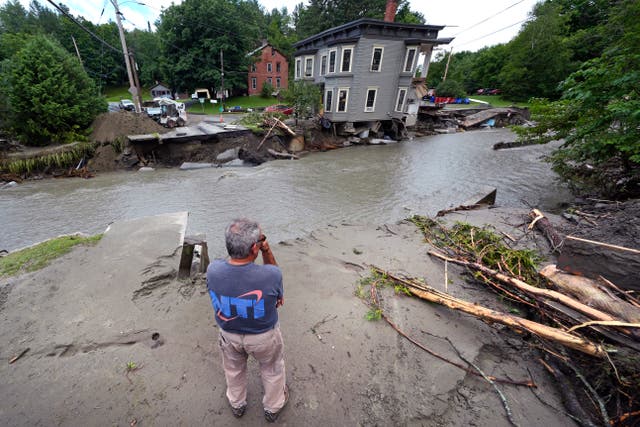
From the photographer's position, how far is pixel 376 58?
20.6 m

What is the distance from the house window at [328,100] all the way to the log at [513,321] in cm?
2036

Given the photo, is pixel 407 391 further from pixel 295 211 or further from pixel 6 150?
pixel 6 150

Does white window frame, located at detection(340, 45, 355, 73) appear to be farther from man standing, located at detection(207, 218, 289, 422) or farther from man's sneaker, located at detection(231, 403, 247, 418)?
man's sneaker, located at detection(231, 403, 247, 418)

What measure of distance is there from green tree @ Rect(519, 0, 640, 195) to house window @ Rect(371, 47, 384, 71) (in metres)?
14.9

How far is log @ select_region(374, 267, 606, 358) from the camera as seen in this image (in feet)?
8.16

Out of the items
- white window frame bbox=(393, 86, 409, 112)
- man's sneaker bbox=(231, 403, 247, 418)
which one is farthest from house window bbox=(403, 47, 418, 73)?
man's sneaker bbox=(231, 403, 247, 418)

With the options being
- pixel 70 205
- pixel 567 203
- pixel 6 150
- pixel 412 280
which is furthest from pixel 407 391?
pixel 6 150

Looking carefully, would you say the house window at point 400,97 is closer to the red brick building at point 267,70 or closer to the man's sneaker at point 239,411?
the red brick building at point 267,70

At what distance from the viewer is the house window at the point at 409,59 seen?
70.0ft

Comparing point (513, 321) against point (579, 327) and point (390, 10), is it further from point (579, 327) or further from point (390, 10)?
point (390, 10)

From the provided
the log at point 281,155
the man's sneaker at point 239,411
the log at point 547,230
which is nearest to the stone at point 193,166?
the log at point 281,155

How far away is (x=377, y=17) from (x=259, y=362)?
170ft

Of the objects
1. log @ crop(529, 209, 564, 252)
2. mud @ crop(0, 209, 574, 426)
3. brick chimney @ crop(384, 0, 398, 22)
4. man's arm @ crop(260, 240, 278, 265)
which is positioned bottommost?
mud @ crop(0, 209, 574, 426)

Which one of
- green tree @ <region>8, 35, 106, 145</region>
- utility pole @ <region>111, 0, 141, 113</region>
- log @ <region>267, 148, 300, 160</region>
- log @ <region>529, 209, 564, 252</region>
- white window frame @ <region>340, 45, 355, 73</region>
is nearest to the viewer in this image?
log @ <region>529, 209, 564, 252</region>
